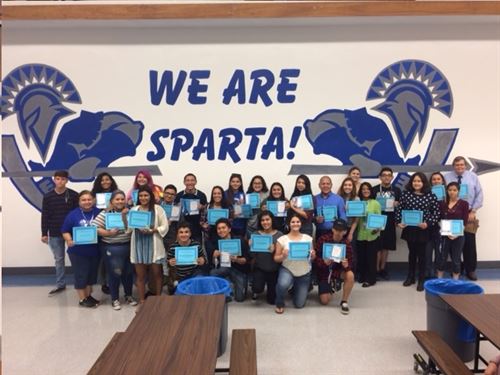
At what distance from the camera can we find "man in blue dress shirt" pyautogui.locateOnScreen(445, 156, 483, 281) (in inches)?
197

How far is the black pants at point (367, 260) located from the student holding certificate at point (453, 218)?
29.0 inches

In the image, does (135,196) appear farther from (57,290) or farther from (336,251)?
(336,251)

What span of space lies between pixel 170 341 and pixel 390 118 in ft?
14.4

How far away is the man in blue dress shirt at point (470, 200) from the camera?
16.4ft

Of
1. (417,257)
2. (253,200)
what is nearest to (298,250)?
(253,200)

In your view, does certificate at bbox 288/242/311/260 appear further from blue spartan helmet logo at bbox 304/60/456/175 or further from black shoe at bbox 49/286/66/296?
black shoe at bbox 49/286/66/296

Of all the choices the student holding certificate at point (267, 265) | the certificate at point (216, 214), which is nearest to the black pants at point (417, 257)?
the student holding certificate at point (267, 265)

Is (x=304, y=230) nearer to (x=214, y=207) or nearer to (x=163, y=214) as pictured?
(x=214, y=207)

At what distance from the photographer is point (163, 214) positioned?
13.8 ft

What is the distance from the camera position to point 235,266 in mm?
4348

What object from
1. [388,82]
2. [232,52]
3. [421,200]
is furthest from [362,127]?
[232,52]

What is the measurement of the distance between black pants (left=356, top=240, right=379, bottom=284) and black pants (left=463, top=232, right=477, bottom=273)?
1.22 meters

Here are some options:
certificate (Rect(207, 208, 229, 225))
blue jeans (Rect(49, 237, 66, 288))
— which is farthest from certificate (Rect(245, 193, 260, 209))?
blue jeans (Rect(49, 237, 66, 288))

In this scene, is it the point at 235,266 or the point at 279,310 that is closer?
the point at 279,310
